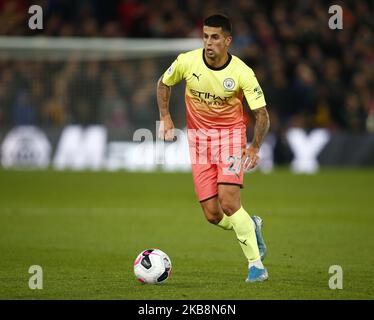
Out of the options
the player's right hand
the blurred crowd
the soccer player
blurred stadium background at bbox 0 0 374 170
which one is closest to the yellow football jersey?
the soccer player

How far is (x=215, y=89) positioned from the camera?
882 cm

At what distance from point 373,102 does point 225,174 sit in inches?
575

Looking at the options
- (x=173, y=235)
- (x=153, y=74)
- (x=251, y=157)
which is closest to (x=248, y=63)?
(x=153, y=74)

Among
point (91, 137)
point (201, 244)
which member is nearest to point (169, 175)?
point (91, 137)

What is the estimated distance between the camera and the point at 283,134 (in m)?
22.0

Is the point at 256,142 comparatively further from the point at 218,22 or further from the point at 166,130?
the point at 218,22

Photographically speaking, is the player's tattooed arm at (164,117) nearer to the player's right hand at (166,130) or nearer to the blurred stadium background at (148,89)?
the player's right hand at (166,130)

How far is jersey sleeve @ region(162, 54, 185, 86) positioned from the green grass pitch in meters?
1.80

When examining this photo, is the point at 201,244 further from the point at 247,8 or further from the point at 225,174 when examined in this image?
the point at 247,8

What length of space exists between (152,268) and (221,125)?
5.04ft

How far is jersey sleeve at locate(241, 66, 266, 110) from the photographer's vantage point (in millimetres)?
8609

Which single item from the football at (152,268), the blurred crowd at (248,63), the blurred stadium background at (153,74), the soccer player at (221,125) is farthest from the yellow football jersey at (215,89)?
the blurred crowd at (248,63)
